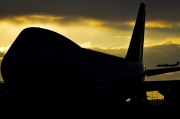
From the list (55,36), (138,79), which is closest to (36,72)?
(55,36)

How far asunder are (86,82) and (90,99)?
1.11m

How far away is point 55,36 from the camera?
21.1m

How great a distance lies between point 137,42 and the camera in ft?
147

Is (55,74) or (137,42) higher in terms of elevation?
(137,42)

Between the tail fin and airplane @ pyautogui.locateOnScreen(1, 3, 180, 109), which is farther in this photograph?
the tail fin

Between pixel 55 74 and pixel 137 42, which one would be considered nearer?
pixel 55 74

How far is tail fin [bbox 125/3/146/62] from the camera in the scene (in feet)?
144

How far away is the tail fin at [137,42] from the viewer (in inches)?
Answer: 1734

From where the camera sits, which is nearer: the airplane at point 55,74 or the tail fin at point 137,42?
the airplane at point 55,74

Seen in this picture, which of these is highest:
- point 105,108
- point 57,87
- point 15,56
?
point 15,56

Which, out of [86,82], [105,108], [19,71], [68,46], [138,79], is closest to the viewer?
[19,71]

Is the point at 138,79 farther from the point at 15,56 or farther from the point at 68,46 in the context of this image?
the point at 15,56

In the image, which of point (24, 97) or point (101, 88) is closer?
point (24, 97)

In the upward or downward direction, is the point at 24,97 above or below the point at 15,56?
below
